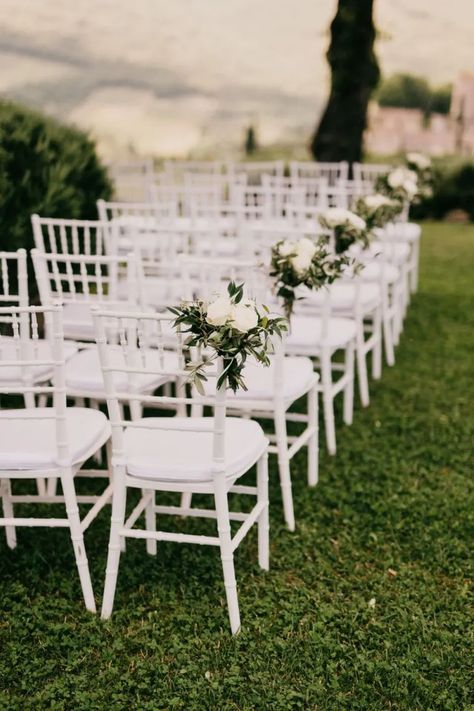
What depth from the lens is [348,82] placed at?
1008 centimetres

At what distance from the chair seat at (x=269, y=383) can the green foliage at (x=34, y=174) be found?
214 centimetres

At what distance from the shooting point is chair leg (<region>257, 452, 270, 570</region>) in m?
3.08

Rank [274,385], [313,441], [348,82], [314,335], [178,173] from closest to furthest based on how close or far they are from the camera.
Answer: [274,385] < [313,441] < [314,335] < [178,173] < [348,82]

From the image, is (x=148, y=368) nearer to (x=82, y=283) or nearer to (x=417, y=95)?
(x=82, y=283)

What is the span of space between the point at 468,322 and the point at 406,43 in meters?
7.88

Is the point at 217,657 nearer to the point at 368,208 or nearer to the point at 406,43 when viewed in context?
the point at 368,208

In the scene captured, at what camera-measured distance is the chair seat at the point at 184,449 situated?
2.66m

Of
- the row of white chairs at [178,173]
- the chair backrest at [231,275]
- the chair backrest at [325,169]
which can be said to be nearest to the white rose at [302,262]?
the chair backrest at [231,275]

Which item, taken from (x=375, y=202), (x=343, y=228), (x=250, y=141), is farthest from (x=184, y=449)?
(x=250, y=141)

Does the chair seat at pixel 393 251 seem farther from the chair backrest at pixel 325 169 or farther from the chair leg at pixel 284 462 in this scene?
the chair leg at pixel 284 462

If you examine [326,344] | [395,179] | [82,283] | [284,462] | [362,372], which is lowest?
[362,372]

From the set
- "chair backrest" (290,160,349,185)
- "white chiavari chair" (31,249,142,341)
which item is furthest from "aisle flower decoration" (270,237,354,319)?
"chair backrest" (290,160,349,185)

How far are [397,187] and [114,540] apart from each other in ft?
14.5

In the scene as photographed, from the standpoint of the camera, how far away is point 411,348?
671 centimetres
